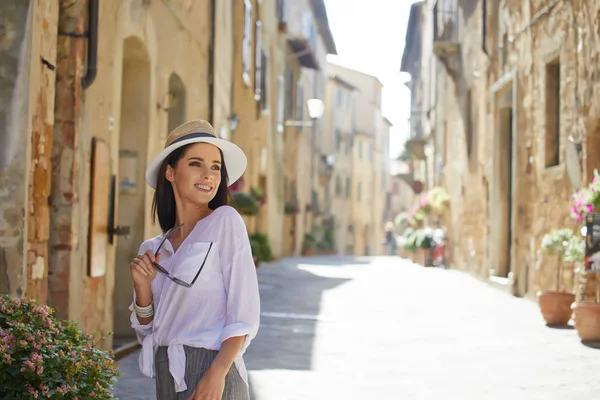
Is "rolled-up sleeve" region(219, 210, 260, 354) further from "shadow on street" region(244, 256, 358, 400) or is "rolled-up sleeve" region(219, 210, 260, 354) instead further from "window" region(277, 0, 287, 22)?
"window" region(277, 0, 287, 22)

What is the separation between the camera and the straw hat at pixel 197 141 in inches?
106

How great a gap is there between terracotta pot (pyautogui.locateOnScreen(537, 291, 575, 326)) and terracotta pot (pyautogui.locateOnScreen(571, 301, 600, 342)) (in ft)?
4.06

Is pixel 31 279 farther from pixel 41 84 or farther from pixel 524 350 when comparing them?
pixel 524 350

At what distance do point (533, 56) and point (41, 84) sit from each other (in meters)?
8.36

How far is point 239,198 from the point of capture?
54.9 ft

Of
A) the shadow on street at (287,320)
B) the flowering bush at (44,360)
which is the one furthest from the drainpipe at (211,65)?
the flowering bush at (44,360)

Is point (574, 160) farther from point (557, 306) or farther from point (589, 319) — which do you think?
point (589, 319)

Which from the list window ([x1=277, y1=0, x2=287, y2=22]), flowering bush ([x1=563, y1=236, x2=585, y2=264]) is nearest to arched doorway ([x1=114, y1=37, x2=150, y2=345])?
flowering bush ([x1=563, y1=236, x2=585, y2=264])

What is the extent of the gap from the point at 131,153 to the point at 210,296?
656 cm

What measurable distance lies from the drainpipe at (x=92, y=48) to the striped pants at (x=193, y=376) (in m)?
4.41

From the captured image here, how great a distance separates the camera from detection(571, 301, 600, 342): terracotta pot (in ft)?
26.8

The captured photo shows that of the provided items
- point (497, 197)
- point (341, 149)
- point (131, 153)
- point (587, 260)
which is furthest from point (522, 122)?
point (341, 149)

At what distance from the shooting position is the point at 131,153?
8.92 m

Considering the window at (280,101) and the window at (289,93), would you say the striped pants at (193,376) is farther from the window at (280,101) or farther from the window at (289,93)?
the window at (289,93)
